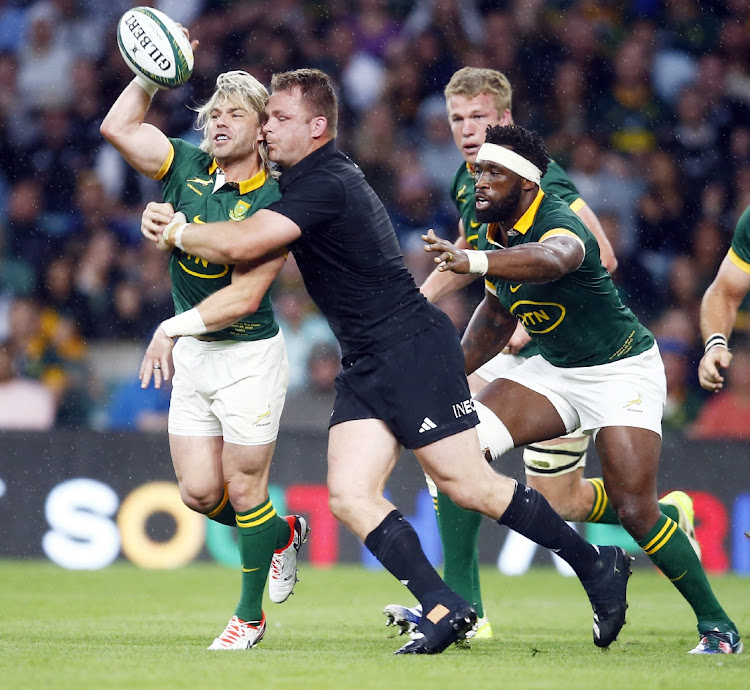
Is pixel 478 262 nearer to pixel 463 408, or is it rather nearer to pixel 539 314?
pixel 463 408

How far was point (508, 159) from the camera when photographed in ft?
18.1

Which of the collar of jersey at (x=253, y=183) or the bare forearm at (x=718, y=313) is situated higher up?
the collar of jersey at (x=253, y=183)

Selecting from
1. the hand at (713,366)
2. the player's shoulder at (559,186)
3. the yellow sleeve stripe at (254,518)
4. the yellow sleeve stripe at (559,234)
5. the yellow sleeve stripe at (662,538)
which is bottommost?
the yellow sleeve stripe at (662,538)

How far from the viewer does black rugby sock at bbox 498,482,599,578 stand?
5.09 metres

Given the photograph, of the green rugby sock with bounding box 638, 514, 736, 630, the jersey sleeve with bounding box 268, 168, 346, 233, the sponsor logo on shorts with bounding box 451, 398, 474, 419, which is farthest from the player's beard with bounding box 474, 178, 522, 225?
the green rugby sock with bounding box 638, 514, 736, 630

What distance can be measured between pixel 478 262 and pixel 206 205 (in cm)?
140

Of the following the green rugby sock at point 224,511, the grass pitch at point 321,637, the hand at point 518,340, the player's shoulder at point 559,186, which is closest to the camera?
the grass pitch at point 321,637

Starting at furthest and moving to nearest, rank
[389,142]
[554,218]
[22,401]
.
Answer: [389,142] < [22,401] < [554,218]

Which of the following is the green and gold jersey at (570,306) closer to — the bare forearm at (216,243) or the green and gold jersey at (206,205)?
the green and gold jersey at (206,205)

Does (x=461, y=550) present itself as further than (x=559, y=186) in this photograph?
No

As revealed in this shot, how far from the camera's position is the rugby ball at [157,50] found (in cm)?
554

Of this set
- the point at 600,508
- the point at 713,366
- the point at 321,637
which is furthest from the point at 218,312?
the point at 600,508

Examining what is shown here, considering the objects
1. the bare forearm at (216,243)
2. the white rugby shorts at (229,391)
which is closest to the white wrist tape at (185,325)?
the bare forearm at (216,243)

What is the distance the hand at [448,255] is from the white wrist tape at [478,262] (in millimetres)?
24
